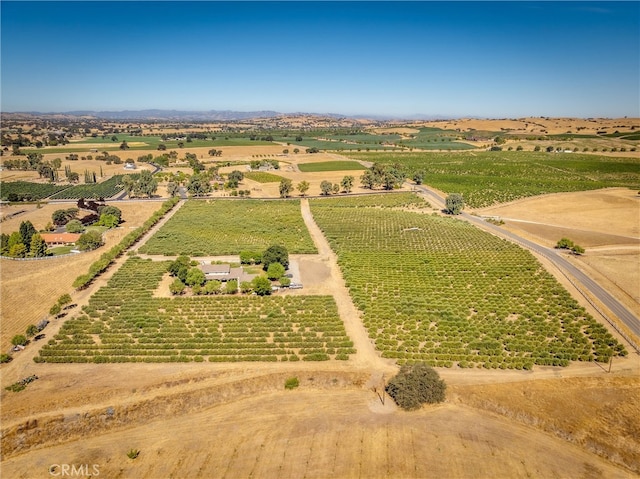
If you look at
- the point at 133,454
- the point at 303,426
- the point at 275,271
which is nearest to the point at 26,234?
the point at 275,271

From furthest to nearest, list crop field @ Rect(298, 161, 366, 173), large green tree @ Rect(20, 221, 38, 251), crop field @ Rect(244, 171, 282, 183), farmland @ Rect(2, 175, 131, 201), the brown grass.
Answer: crop field @ Rect(298, 161, 366, 173), crop field @ Rect(244, 171, 282, 183), farmland @ Rect(2, 175, 131, 201), large green tree @ Rect(20, 221, 38, 251), the brown grass

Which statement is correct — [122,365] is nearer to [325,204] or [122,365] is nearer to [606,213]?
[325,204]

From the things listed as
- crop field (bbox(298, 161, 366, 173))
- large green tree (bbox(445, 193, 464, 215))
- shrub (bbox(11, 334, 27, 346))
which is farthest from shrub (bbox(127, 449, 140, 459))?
crop field (bbox(298, 161, 366, 173))

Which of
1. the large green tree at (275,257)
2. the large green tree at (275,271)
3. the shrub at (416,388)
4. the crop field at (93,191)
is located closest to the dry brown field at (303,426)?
the shrub at (416,388)

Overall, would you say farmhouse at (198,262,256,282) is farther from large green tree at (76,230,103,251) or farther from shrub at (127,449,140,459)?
shrub at (127,449,140,459)

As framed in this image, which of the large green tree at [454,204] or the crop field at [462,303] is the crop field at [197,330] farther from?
the large green tree at [454,204]

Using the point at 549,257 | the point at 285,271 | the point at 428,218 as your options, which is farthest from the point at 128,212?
the point at 549,257

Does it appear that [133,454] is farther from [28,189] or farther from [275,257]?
[28,189]
